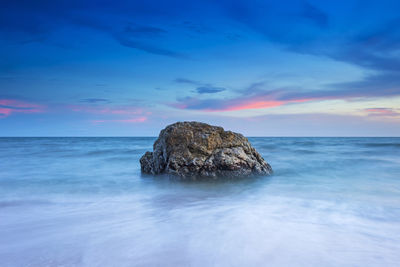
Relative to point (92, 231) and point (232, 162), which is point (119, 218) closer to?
point (92, 231)

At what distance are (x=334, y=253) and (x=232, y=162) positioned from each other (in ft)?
13.6

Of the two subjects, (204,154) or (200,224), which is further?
(204,154)

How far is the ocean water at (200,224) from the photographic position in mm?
2846

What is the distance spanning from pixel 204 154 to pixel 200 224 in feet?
11.0

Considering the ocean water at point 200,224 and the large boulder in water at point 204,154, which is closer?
the ocean water at point 200,224

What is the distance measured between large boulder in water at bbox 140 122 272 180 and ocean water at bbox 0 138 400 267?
0.44m

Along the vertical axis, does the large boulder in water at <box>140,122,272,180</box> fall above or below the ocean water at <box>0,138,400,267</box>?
above

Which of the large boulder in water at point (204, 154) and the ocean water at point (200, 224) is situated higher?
the large boulder in water at point (204, 154)

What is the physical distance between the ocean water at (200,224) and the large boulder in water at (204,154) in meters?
0.44

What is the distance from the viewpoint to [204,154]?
712 centimetres

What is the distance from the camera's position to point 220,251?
2961mm

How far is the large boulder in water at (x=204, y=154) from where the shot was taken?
696cm

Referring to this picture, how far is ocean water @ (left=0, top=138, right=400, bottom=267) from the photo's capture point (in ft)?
9.34

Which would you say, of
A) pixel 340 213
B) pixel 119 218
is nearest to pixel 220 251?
pixel 119 218
